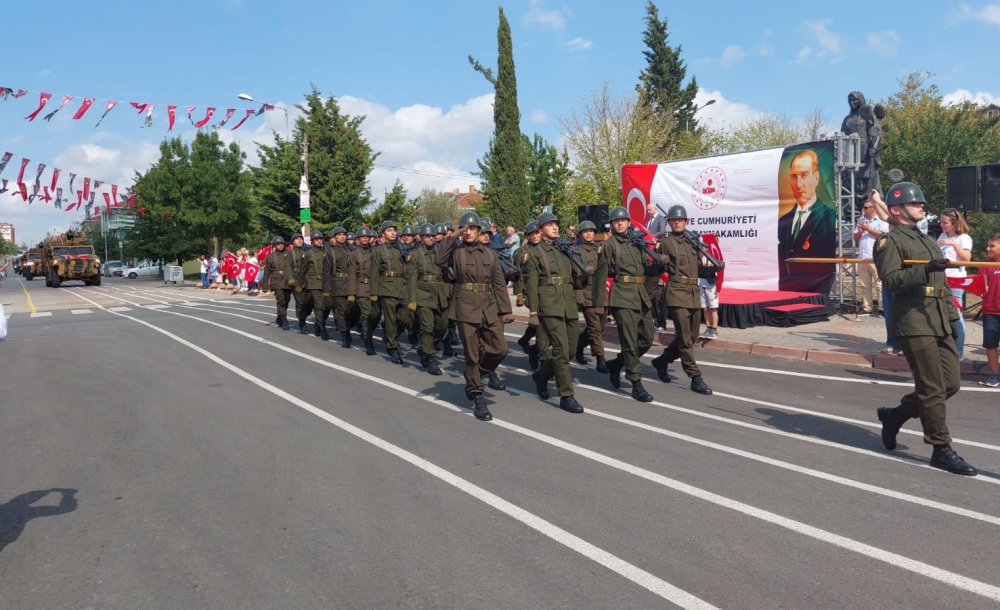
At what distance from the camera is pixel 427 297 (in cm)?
1034

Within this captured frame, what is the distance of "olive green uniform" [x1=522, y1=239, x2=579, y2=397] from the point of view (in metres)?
7.50

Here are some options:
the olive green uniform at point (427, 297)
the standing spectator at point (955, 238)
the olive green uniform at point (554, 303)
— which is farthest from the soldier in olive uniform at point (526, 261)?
the standing spectator at point (955, 238)

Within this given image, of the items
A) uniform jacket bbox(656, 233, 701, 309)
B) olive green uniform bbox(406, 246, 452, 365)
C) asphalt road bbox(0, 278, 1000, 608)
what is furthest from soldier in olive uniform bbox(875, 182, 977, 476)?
olive green uniform bbox(406, 246, 452, 365)

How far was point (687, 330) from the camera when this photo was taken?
8.34m

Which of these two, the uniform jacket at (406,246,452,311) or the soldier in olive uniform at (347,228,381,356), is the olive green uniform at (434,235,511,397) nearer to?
the uniform jacket at (406,246,452,311)

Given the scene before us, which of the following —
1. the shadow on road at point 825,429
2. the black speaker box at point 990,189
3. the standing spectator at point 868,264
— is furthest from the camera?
the standing spectator at point 868,264

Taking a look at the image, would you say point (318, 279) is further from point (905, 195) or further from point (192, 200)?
point (192, 200)

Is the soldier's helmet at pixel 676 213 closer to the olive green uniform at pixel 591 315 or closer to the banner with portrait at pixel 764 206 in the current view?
the olive green uniform at pixel 591 315

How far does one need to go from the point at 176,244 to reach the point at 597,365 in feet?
147

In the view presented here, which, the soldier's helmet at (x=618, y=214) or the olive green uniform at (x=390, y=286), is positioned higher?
the soldier's helmet at (x=618, y=214)

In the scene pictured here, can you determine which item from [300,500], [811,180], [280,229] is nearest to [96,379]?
[300,500]

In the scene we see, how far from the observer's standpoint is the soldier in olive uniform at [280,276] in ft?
50.3

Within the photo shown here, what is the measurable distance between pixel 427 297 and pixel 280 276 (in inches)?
253

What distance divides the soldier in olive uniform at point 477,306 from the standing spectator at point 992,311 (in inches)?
209
